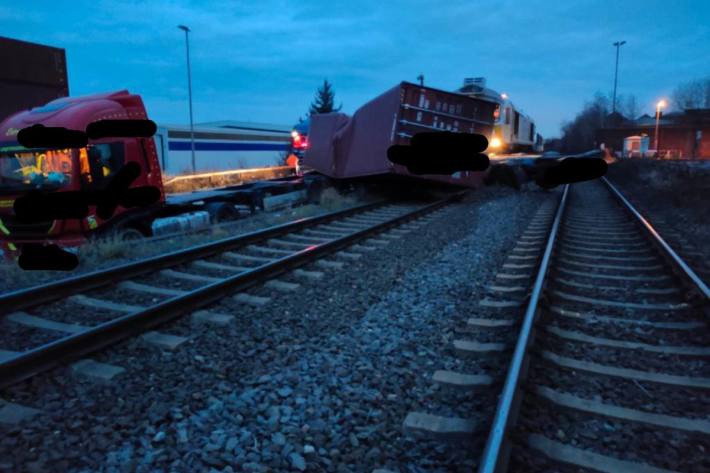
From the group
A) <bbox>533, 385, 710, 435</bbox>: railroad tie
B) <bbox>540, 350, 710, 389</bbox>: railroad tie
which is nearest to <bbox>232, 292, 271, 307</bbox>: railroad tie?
<bbox>540, 350, 710, 389</bbox>: railroad tie

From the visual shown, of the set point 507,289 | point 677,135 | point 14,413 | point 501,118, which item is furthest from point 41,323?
point 677,135

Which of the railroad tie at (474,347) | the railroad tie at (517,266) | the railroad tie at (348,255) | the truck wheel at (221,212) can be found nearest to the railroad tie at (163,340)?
the railroad tie at (474,347)

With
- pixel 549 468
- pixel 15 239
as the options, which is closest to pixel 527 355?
pixel 549 468

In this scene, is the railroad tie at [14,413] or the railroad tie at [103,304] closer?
the railroad tie at [14,413]

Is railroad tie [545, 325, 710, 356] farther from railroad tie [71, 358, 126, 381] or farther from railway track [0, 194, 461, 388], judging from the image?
railroad tie [71, 358, 126, 381]

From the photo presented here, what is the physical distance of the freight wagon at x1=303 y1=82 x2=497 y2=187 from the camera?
12.1 m

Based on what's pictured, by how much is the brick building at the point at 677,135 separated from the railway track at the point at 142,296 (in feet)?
159

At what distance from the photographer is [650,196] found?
51.8 feet

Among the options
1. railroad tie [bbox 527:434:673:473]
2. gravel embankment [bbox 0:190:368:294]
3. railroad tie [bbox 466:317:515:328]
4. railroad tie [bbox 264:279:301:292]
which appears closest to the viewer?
railroad tie [bbox 527:434:673:473]

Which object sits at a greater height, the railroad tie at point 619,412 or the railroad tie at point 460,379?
the railroad tie at point 460,379

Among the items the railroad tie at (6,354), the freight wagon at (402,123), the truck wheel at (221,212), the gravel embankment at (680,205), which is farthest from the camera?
the freight wagon at (402,123)

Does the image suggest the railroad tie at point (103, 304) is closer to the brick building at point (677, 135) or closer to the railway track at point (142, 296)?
the railway track at point (142, 296)

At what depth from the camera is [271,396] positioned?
11.1 ft

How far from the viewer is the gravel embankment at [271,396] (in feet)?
Result: 8.93
